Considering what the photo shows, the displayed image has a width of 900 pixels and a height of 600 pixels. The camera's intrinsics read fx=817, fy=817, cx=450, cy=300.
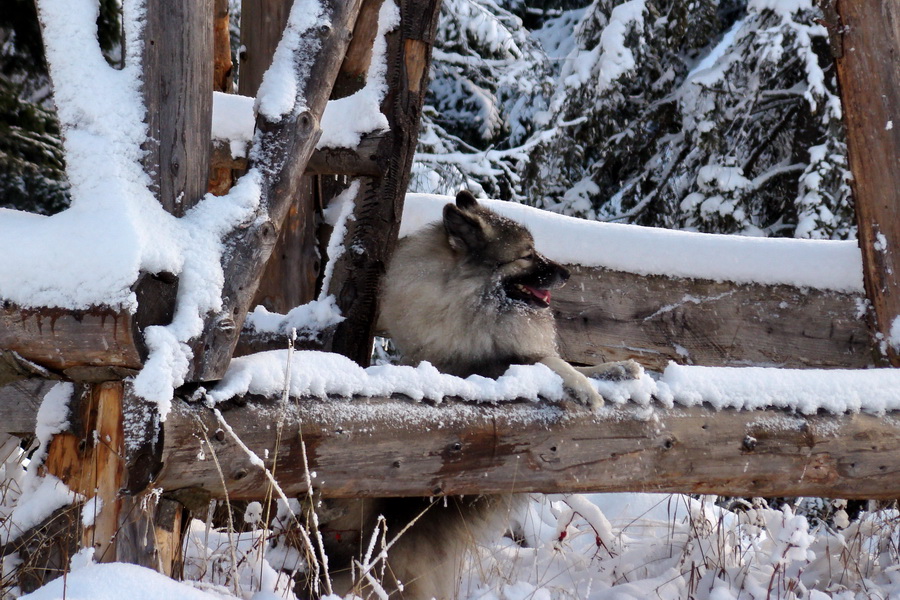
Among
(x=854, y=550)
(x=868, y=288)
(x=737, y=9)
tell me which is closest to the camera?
(x=854, y=550)

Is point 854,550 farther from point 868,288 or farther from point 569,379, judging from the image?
point 569,379

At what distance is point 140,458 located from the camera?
226cm

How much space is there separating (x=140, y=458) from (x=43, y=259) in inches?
23.7

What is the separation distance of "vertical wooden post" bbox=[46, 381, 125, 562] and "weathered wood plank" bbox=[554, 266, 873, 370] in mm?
2672

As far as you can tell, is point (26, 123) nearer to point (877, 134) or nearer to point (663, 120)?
point (877, 134)

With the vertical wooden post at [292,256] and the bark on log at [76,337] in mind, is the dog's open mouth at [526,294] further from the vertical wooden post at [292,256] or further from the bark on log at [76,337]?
the bark on log at [76,337]

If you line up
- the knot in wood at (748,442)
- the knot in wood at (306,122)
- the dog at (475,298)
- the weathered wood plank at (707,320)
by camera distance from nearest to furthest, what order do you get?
the knot in wood at (306,122) < the knot in wood at (748,442) < the dog at (475,298) < the weathered wood plank at (707,320)

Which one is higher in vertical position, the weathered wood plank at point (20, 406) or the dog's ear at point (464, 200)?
the dog's ear at point (464, 200)

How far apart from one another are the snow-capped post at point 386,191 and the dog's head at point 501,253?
296 mm

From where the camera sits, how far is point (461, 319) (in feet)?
12.0

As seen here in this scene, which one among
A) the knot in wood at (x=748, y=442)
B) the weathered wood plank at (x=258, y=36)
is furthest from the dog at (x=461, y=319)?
the weathered wood plank at (x=258, y=36)

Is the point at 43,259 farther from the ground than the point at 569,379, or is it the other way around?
the point at 43,259

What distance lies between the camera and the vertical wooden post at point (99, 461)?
232 cm

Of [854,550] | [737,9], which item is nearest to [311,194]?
[854,550]
